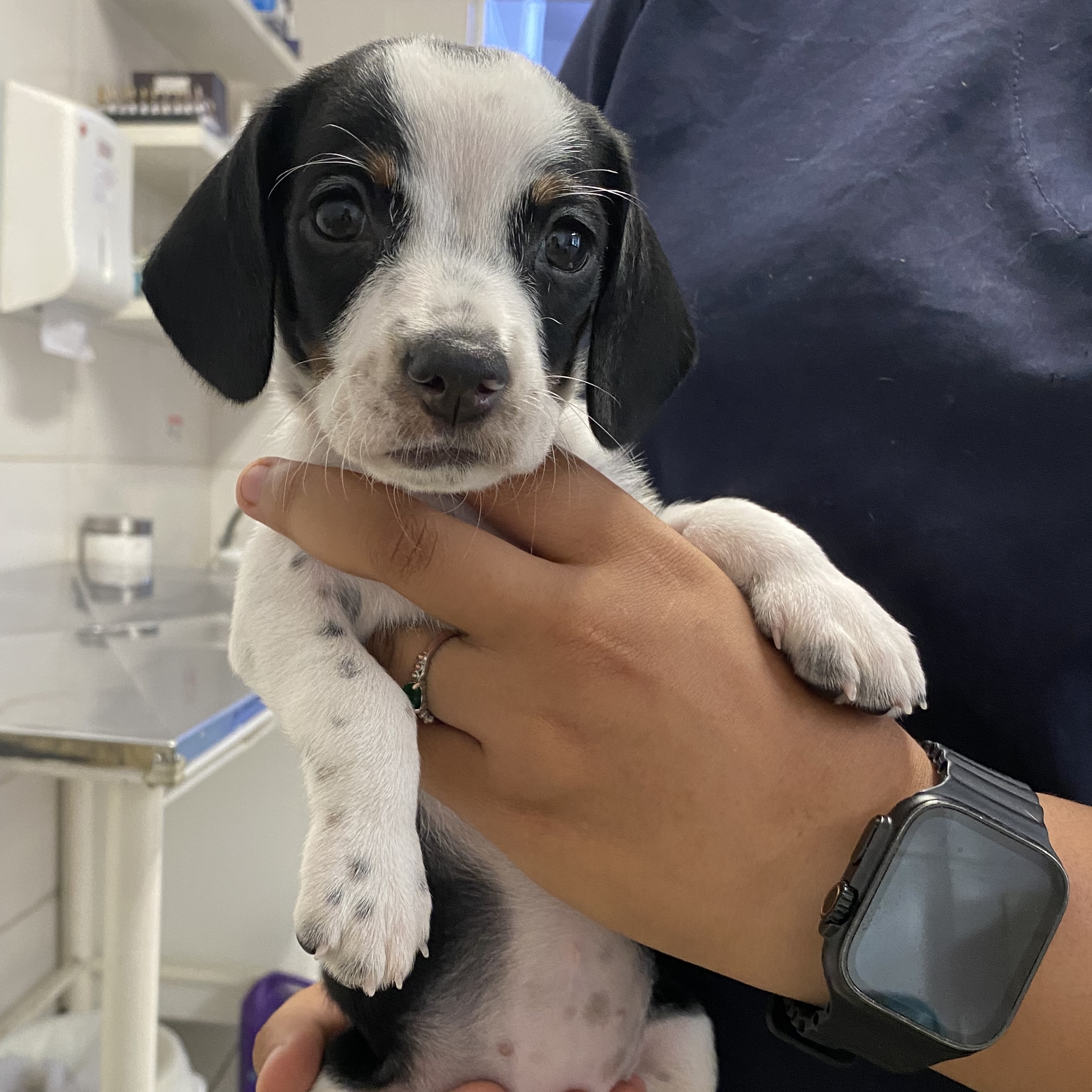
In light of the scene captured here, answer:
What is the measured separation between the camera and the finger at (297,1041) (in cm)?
129

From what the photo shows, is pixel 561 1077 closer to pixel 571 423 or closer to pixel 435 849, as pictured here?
pixel 435 849

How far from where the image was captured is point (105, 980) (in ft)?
5.73

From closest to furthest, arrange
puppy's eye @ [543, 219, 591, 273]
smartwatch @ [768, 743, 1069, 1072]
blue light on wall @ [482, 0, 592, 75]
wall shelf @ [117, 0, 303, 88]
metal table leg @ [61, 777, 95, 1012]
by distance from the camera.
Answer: smartwatch @ [768, 743, 1069, 1072]
puppy's eye @ [543, 219, 591, 273]
metal table leg @ [61, 777, 95, 1012]
wall shelf @ [117, 0, 303, 88]
blue light on wall @ [482, 0, 592, 75]

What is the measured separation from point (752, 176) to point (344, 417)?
2.51 ft

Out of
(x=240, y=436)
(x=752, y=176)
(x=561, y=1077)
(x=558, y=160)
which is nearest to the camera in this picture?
(x=558, y=160)

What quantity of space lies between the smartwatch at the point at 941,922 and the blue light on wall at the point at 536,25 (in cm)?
425

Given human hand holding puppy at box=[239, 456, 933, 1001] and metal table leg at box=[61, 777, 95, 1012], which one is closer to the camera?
human hand holding puppy at box=[239, 456, 933, 1001]

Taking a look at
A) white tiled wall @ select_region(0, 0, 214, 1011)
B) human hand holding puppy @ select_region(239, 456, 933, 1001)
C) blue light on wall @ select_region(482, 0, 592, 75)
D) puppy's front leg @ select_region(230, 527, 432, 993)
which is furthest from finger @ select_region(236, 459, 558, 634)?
blue light on wall @ select_region(482, 0, 592, 75)

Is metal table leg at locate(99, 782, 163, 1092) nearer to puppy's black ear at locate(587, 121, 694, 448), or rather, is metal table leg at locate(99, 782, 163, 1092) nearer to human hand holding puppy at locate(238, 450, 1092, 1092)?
human hand holding puppy at locate(238, 450, 1092, 1092)

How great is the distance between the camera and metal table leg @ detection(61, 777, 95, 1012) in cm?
276

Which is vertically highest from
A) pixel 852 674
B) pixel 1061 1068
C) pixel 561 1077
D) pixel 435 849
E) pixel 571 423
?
pixel 571 423

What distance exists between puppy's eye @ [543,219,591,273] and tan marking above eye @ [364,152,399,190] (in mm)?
207

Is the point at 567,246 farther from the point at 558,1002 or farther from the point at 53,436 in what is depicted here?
the point at 53,436

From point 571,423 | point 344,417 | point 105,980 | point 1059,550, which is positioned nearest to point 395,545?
point 344,417
